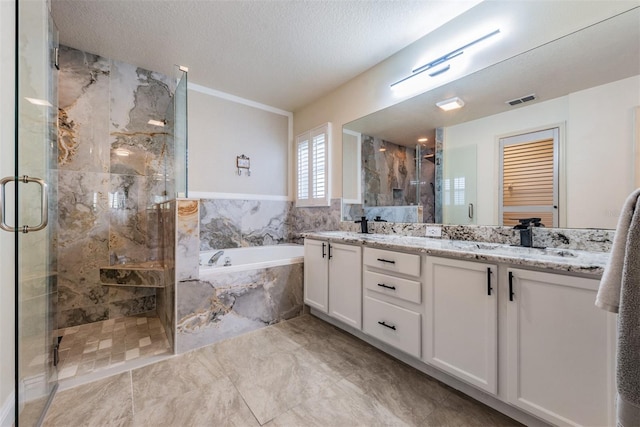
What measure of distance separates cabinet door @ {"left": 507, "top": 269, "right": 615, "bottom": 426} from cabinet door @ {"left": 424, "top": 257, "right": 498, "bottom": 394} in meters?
0.08

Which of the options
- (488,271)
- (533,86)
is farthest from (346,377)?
(533,86)

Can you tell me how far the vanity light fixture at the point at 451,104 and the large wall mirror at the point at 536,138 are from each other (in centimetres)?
3

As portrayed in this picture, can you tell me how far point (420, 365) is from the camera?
170 centimetres

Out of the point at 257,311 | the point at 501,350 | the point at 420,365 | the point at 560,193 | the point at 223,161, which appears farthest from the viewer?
the point at 223,161

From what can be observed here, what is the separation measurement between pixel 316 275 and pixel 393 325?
0.89 metres

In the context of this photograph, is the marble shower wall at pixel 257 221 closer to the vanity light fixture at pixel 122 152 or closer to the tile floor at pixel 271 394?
the vanity light fixture at pixel 122 152

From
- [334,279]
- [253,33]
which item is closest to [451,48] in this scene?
[253,33]

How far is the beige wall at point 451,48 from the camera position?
143 cm

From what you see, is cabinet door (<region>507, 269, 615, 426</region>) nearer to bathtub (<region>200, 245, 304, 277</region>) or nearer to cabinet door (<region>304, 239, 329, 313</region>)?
cabinet door (<region>304, 239, 329, 313</region>)

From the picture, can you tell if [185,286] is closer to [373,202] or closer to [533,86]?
[373,202]

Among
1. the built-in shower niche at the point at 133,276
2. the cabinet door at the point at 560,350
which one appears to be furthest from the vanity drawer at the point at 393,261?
the built-in shower niche at the point at 133,276

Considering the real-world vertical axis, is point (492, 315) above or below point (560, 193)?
below

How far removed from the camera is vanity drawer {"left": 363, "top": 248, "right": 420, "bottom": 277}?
61.6 inches

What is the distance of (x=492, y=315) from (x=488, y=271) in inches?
8.4
